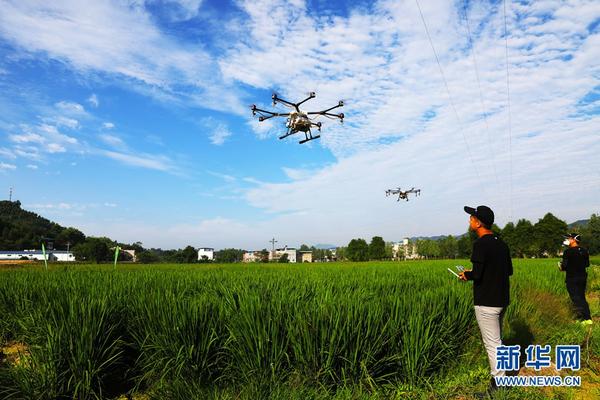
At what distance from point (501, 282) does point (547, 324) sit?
4.87 metres

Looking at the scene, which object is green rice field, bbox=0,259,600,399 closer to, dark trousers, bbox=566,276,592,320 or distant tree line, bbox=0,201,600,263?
dark trousers, bbox=566,276,592,320

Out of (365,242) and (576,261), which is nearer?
(576,261)

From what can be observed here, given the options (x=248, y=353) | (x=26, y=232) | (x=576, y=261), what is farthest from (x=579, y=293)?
(x=26, y=232)

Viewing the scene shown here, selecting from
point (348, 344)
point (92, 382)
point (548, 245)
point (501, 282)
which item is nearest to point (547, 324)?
point (501, 282)

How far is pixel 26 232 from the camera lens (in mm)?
119750

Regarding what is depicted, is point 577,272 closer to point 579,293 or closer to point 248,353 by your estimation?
point 579,293

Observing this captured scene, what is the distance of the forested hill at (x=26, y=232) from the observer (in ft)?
368

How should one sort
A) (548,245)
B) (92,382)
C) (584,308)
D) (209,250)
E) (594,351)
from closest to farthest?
(92,382) < (594,351) < (584,308) < (548,245) < (209,250)

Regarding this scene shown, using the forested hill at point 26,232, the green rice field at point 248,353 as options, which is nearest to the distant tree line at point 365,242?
the forested hill at point 26,232

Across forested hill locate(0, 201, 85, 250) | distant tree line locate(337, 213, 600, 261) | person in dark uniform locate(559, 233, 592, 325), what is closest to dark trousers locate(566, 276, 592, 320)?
person in dark uniform locate(559, 233, 592, 325)

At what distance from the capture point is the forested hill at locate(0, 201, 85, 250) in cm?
11206

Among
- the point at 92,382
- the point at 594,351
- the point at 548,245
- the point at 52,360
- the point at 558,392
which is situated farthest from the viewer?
the point at 548,245

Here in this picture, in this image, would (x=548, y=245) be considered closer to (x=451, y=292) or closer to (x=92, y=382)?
(x=451, y=292)

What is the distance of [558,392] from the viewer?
5.06 meters
